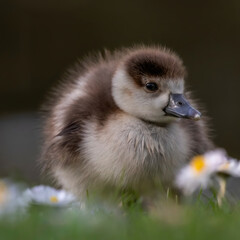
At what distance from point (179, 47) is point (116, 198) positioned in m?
3.52

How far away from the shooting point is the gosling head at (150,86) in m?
3.31

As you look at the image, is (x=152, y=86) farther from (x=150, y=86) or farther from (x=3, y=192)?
(x=3, y=192)

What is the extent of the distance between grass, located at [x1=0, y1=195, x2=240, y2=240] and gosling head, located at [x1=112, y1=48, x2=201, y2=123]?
74 cm

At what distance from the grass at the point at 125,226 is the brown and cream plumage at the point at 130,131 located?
0.63 meters

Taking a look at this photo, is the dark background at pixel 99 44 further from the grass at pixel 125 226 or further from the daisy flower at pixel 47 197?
the grass at pixel 125 226

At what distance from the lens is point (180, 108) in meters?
3.24

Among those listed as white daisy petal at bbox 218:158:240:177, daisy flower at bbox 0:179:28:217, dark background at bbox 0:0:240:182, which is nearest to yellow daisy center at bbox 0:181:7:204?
daisy flower at bbox 0:179:28:217

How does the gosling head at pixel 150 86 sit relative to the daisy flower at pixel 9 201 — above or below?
above

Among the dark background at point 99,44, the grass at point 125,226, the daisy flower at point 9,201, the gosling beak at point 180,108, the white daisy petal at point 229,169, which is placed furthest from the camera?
the dark background at point 99,44

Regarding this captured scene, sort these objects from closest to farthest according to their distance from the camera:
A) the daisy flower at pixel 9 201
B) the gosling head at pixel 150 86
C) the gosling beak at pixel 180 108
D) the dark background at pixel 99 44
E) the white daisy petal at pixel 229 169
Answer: the daisy flower at pixel 9 201 → the white daisy petal at pixel 229 169 → the gosling beak at pixel 180 108 → the gosling head at pixel 150 86 → the dark background at pixel 99 44

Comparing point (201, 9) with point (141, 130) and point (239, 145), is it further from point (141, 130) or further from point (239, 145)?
point (141, 130)

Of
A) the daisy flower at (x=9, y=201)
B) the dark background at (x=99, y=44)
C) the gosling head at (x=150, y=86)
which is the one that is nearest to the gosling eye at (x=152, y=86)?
the gosling head at (x=150, y=86)

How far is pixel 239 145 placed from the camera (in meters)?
6.59

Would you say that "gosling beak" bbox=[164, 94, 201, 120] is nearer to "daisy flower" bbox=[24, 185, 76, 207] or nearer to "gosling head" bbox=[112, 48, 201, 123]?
"gosling head" bbox=[112, 48, 201, 123]
